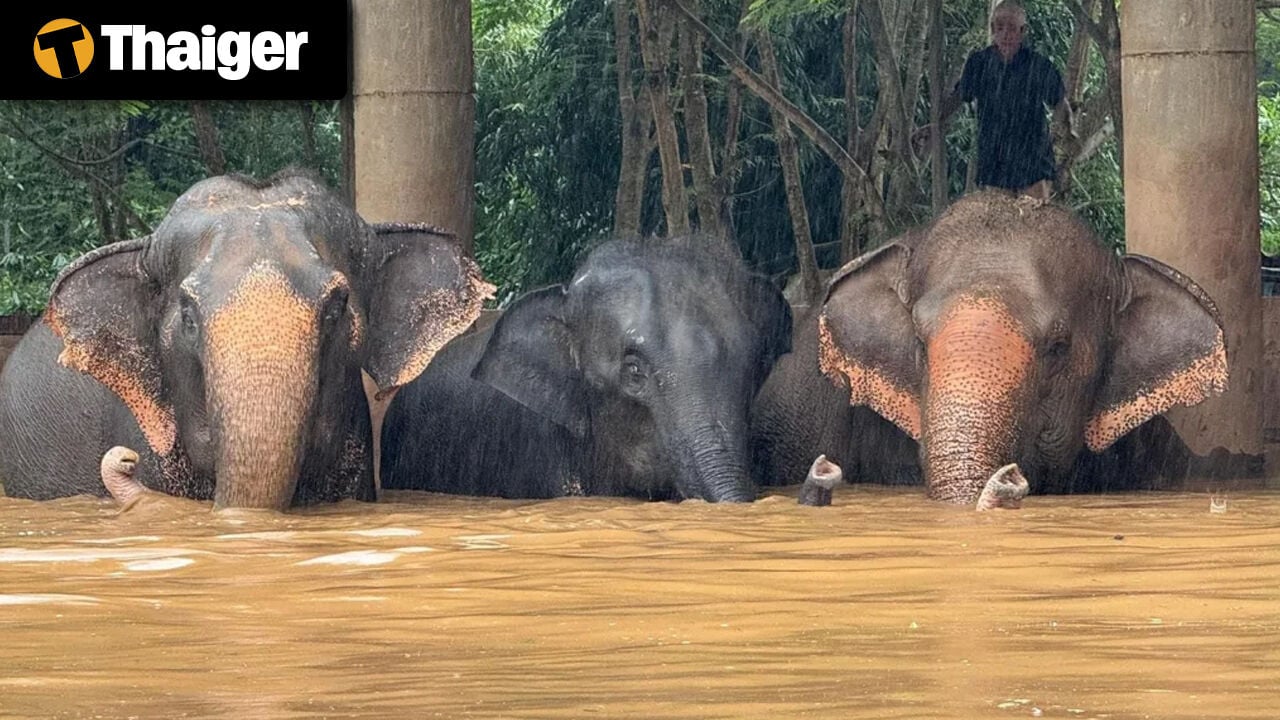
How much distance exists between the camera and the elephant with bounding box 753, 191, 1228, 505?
8797 mm

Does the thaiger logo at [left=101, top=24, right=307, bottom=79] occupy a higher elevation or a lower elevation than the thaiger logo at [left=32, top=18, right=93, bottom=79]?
lower

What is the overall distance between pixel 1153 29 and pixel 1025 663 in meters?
6.64

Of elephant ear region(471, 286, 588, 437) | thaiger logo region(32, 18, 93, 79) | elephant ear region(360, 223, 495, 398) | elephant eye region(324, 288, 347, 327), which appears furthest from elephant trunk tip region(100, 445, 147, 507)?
thaiger logo region(32, 18, 93, 79)

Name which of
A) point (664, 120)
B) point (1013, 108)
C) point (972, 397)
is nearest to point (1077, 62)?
point (664, 120)

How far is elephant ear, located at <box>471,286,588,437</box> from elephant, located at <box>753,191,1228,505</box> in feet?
2.82

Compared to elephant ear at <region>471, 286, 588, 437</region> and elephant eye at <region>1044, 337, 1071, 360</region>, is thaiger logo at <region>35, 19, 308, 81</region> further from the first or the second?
elephant eye at <region>1044, 337, 1071, 360</region>

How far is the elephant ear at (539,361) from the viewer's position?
10.1 metres

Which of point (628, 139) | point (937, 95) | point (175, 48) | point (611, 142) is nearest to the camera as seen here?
point (175, 48)

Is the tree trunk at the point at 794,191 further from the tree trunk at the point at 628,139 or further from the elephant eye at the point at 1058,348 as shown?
the elephant eye at the point at 1058,348

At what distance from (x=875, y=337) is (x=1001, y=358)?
117cm

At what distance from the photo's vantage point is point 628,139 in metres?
19.5

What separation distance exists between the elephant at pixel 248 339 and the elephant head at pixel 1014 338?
154cm

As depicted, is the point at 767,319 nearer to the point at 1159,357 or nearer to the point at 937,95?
the point at 1159,357

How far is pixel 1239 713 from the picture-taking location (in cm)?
380
